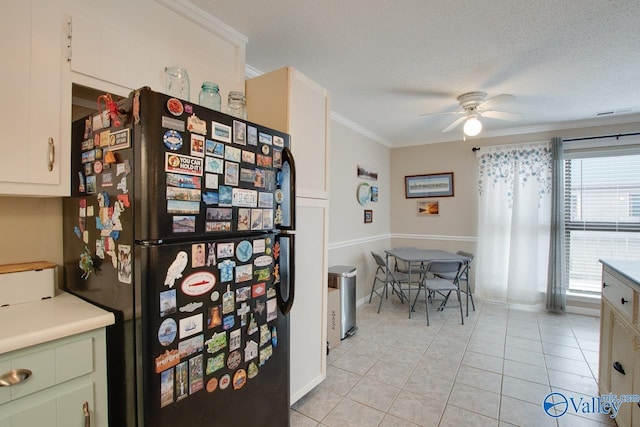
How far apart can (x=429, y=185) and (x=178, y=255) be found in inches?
174

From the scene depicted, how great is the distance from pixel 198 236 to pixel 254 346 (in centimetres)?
59

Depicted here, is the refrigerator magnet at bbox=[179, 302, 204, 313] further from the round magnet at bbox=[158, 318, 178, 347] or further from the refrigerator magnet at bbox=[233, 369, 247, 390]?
the refrigerator magnet at bbox=[233, 369, 247, 390]

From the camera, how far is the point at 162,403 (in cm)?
105

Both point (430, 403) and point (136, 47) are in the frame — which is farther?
point (430, 403)

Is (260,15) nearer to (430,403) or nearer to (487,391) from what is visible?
(430,403)

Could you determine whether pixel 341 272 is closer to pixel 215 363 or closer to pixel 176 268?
pixel 215 363

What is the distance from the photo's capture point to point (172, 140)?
105cm

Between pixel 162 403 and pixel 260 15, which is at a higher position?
pixel 260 15

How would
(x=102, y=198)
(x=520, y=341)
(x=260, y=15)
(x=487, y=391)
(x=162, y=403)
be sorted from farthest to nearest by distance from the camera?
(x=520, y=341)
(x=487, y=391)
(x=260, y=15)
(x=102, y=198)
(x=162, y=403)

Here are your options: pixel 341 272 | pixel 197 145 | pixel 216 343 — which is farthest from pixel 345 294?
pixel 197 145

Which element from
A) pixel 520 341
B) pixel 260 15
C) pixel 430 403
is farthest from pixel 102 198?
pixel 520 341

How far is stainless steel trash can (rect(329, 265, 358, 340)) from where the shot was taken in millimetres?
3066

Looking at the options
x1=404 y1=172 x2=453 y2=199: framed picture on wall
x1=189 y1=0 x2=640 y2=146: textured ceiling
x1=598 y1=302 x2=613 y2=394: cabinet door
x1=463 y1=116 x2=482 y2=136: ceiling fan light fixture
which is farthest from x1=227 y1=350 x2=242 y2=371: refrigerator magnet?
x1=404 y1=172 x2=453 y2=199: framed picture on wall

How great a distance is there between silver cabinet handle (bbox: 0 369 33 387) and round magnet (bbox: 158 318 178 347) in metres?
0.37
